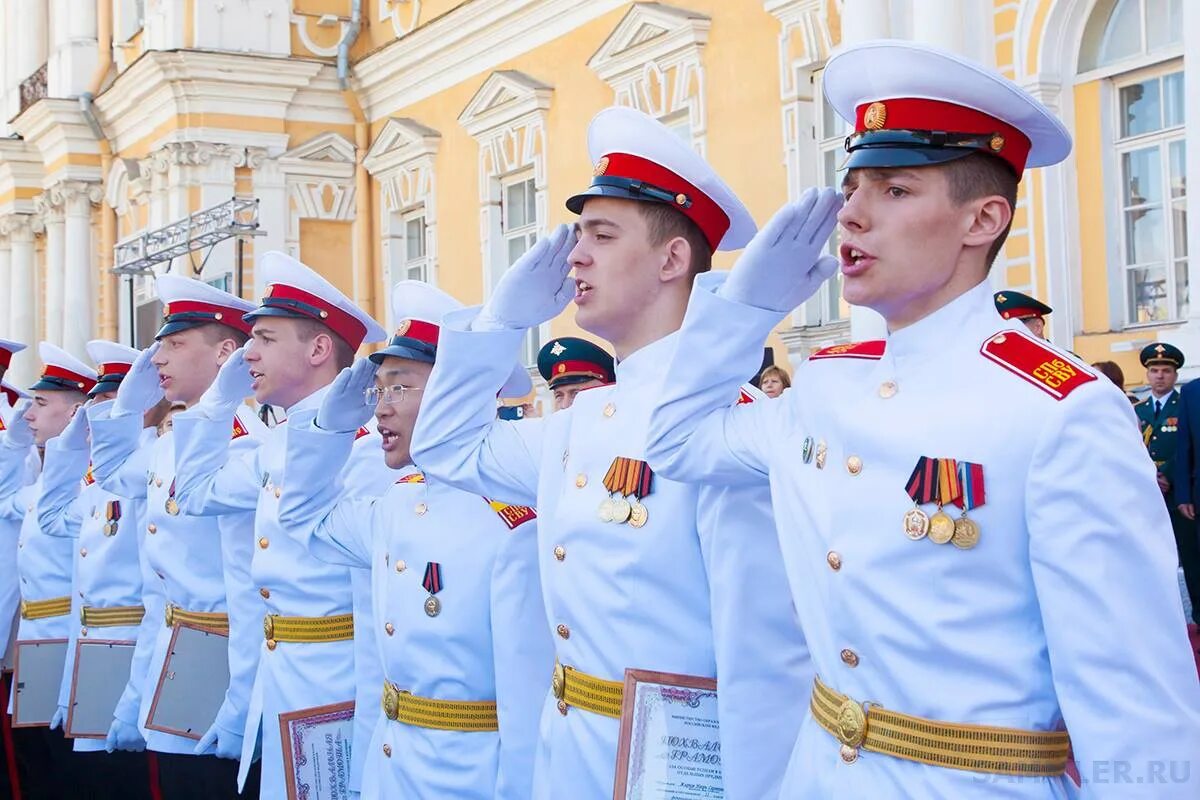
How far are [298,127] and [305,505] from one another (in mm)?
14301

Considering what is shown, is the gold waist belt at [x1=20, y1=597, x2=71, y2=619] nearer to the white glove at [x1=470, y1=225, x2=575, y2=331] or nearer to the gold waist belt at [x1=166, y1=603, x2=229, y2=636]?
the gold waist belt at [x1=166, y1=603, x2=229, y2=636]

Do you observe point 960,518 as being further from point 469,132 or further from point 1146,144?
point 469,132

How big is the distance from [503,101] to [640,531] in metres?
12.7

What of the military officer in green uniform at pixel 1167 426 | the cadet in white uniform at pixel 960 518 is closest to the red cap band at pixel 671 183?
the cadet in white uniform at pixel 960 518

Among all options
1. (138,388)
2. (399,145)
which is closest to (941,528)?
(138,388)

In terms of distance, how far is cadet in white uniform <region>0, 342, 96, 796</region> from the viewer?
6.74 m

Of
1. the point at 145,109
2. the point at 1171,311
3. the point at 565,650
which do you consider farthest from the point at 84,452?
the point at 145,109

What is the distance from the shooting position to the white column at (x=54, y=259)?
22.5 meters

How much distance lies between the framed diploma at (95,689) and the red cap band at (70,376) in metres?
1.93

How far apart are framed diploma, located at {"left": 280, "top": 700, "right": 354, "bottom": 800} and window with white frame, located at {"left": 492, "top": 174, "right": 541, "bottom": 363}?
10.9 m

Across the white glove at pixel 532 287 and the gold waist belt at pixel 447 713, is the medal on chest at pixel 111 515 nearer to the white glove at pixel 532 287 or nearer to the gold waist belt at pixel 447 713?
the gold waist belt at pixel 447 713

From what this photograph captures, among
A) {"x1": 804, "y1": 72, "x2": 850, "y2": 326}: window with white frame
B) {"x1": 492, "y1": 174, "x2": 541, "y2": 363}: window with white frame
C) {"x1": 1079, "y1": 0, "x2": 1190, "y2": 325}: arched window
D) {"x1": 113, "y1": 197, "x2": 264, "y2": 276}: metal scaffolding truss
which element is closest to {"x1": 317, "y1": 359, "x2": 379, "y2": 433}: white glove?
{"x1": 1079, "y1": 0, "x2": 1190, "y2": 325}: arched window

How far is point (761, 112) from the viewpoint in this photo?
1195 cm

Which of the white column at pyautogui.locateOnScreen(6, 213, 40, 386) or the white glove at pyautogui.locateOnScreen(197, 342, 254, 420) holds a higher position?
the white column at pyautogui.locateOnScreen(6, 213, 40, 386)
